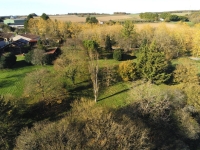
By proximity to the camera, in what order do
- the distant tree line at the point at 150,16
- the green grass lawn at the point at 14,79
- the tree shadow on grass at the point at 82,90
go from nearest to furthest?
the green grass lawn at the point at 14,79 → the tree shadow on grass at the point at 82,90 → the distant tree line at the point at 150,16

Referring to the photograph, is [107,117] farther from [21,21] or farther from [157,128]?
[21,21]

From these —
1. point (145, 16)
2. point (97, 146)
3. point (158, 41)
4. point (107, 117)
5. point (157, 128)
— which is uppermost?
point (145, 16)

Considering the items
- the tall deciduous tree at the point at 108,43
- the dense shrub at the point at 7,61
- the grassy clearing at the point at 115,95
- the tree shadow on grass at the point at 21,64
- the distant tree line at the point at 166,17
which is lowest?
the grassy clearing at the point at 115,95

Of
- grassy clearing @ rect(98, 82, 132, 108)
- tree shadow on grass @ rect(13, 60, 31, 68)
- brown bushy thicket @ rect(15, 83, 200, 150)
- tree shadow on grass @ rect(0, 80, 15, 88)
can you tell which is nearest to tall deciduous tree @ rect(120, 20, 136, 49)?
grassy clearing @ rect(98, 82, 132, 108)

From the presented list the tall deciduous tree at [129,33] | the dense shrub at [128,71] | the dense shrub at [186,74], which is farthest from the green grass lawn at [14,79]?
the tall deciduous tree at [129,33]

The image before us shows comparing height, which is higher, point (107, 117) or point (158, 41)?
point (158, 41)

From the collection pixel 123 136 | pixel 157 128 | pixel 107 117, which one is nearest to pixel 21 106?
pixel 107 117

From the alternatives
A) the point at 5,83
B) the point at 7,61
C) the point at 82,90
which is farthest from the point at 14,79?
the point at 82,90

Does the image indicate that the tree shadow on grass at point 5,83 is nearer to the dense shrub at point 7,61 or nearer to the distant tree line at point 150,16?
the dense shrub at point 7,61

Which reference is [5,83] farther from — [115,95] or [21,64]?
[115,95]
